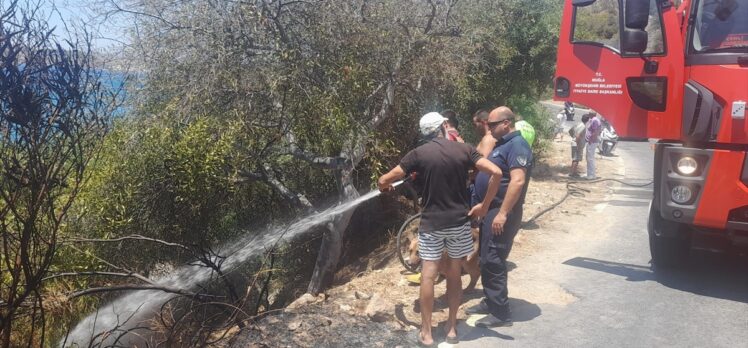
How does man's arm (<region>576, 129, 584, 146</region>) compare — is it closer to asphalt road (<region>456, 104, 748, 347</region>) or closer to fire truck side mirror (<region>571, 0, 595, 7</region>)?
asphalt road (<region>456, 104, 748, 347</region>)

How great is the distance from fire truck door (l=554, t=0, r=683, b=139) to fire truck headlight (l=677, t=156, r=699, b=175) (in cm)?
25

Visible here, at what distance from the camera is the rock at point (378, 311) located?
16.3 ft

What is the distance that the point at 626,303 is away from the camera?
5.46 meters

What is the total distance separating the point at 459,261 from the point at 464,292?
1.27m

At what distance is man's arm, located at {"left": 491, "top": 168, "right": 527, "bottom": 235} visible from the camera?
4.61 meters

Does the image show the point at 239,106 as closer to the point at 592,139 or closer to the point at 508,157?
the point at 508,157

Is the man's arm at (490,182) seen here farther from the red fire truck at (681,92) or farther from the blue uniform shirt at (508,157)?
the red fire truck at (681,92)

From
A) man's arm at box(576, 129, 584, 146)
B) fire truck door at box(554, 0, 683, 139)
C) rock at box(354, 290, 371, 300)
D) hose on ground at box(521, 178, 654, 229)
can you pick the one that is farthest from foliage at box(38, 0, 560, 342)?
man's arm at box(576, 129, 584, 146)

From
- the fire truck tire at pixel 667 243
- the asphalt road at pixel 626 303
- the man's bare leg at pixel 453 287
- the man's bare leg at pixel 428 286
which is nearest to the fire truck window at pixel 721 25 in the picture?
the fire truck tire at pixel 667 243

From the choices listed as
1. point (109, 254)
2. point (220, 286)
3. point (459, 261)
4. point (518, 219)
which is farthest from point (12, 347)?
point (518, 219)

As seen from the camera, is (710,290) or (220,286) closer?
(710,290)

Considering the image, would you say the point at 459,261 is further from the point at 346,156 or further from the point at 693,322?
the point at 346,156

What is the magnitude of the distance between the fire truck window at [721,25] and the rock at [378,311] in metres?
3.42

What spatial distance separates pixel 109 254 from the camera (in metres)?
7.45
